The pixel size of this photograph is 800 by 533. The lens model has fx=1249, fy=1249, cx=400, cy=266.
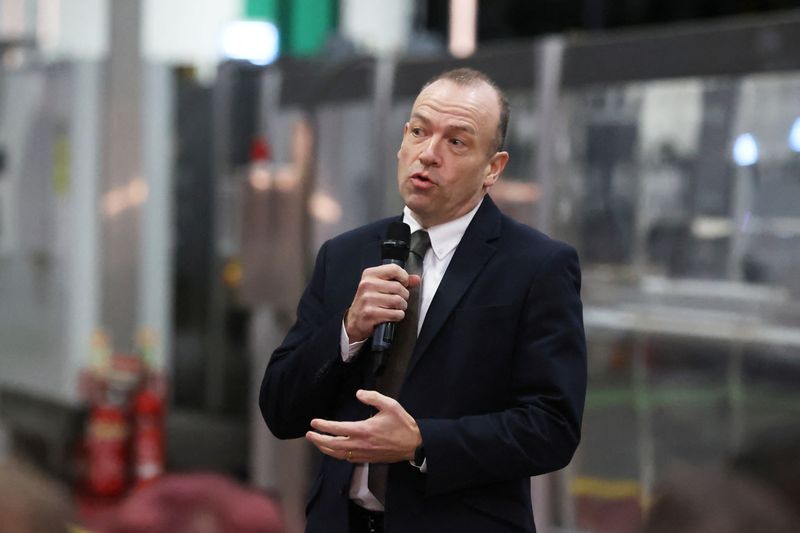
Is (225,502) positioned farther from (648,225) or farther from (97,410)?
(648,225)

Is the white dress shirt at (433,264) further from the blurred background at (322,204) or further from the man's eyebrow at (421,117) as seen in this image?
the blurred background at (322,204)

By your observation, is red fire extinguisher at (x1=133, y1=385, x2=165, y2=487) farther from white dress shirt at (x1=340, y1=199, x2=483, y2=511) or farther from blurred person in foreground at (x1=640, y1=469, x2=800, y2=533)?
white dress shirt at (x1=340, y1=199, x2=483, y2=511)

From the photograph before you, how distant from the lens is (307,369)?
66.6 inches

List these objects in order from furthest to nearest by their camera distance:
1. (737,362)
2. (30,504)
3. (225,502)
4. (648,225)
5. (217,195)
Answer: (217,195)
(225,502)
(30,504)
(648,225)
(737,362)

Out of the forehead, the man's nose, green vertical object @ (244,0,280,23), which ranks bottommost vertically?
the man's nose

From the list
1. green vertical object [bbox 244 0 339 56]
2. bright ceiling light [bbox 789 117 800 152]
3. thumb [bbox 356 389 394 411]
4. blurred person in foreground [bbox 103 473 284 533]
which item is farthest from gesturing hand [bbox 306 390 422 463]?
green vertical object [bbox 244 0 339 56]

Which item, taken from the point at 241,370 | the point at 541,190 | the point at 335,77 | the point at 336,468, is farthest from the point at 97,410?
the point at 336,468

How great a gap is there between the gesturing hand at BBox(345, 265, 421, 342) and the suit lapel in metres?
0.09

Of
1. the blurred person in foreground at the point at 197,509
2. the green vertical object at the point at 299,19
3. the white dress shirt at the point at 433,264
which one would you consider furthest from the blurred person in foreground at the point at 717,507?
the green vertical object at the point at 299,19

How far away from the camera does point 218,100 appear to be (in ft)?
17.3

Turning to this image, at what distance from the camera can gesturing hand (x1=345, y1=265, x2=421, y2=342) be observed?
5.12 feet

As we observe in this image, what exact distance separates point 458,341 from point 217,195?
149 inches

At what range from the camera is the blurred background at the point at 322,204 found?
358 cm

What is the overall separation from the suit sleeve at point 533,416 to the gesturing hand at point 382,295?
149mm
